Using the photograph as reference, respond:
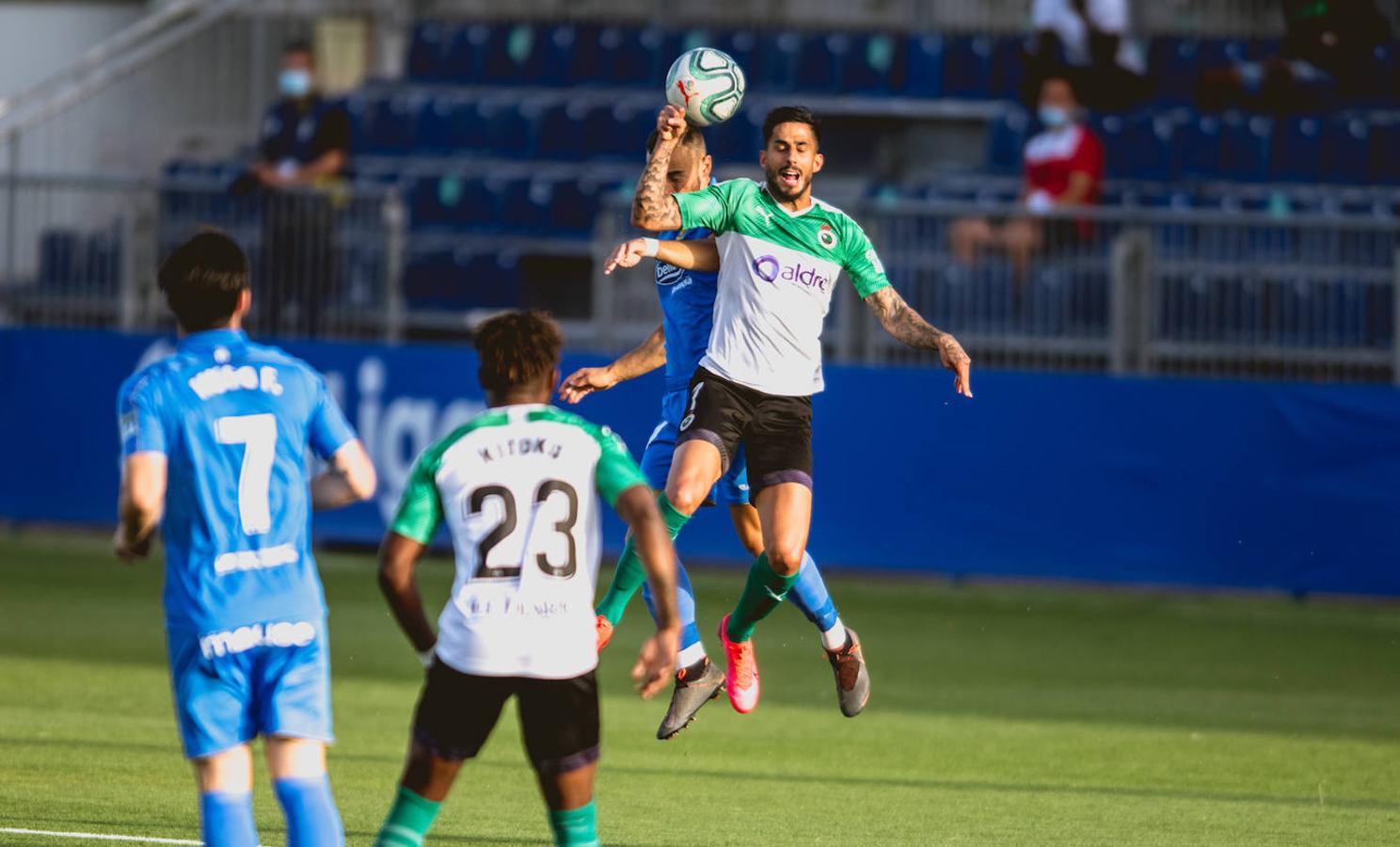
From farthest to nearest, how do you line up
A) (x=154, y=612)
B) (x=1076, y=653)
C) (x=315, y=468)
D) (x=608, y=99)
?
(x=608, y=99), (x=315, y=468), (x=154, y=612), (x=1076, y=653)

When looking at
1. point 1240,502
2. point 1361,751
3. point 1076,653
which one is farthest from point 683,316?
point 1240,502

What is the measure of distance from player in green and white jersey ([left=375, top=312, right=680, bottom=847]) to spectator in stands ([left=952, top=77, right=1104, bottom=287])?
10970 mm

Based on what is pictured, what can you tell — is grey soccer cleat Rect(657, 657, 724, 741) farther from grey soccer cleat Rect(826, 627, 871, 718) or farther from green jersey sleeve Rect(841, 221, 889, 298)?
green jersey sleeve Rect(841, 221, 889, 298)

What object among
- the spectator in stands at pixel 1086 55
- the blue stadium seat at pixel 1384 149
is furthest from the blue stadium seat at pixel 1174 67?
the blue stadium seat at pixel 1384 149

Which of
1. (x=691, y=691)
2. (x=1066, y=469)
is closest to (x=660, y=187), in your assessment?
(x=691, y=691)

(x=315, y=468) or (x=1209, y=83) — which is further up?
(x=1209, y=83)

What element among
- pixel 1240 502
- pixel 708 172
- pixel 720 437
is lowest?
pixel 1240 502

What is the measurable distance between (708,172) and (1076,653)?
633 cm

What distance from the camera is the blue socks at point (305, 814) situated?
5930 millimetres

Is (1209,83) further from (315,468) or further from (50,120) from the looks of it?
(50,120)

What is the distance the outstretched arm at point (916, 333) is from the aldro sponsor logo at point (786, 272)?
0.29m

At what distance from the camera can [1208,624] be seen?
15.8 meters

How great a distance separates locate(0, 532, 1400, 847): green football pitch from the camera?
8.84 m

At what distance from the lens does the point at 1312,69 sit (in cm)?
1911
